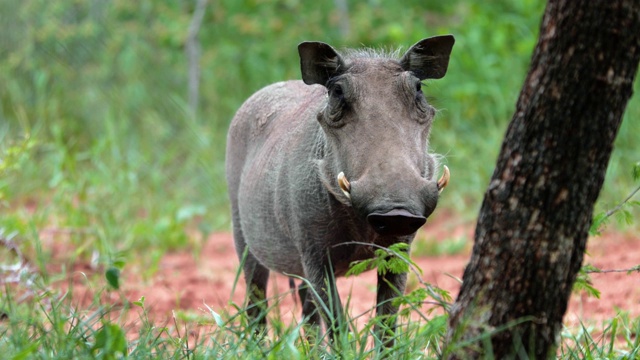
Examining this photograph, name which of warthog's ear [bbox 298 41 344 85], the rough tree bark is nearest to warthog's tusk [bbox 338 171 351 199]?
warthog's ear [bbox 298 41 344 85]

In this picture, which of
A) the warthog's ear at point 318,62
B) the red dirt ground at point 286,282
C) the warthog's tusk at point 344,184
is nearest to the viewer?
the warthog's tusk at point 344,184

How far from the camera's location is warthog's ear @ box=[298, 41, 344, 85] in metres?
3.72

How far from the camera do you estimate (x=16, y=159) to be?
5.01m

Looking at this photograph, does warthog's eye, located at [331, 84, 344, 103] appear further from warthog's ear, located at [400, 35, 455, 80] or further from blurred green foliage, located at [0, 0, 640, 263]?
blurred green foliage, located at [0, 0, 640, 263]

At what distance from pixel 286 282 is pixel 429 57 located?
2.75m

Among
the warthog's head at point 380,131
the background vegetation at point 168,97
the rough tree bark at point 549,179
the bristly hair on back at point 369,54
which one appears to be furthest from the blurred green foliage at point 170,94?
the rough tree bark at point 549,179

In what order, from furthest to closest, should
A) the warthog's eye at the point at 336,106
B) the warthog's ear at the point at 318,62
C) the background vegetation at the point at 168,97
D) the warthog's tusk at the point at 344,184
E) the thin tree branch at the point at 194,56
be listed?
the thin tree branch at the point at 194,56 → the background vegetation at the point at 168,97 → the warthog's ear at the point at 318,62 → the warthog's eye at the point at 336,106 → the warthog's tusk at the point at 344,184

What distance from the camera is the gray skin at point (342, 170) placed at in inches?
124

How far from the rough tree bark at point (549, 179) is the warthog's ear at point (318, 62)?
4.28 feet

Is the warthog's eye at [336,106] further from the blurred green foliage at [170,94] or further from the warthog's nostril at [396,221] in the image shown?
the blurred green foliage at [170,94]

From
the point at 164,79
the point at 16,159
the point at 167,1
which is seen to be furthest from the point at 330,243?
the point at 167,1

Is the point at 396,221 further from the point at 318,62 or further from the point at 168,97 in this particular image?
the point at 168,97

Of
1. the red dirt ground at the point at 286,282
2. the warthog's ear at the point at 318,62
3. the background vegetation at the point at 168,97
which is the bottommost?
the red dirt ground at the point at 286,282

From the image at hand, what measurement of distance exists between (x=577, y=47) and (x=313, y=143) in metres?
1.59
